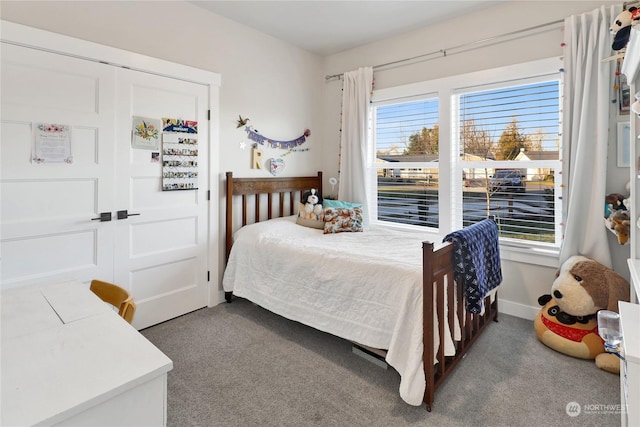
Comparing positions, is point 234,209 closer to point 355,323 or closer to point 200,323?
point 200,323

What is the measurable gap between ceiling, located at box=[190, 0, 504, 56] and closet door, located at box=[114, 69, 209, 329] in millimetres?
834

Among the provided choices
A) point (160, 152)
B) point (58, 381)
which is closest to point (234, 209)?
point (160, 152)

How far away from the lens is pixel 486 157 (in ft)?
10.00

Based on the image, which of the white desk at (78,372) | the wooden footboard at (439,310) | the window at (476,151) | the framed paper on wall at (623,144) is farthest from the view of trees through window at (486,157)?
the white desk at (78,372)

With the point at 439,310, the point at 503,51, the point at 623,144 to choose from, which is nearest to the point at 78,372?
the point at 439,310

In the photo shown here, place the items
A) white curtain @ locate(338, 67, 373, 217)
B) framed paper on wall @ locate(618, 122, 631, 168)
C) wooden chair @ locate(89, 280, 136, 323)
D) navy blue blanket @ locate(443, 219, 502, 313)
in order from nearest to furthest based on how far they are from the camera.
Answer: wooden chair @ locate(89, 280, 136, 323) → navy blue blanket @ locate(443, 219, 502, 313) → framed paper on wall @ locate(618, 122, 631, 168) → white curtain @ locate(338, 67, 373, 217)

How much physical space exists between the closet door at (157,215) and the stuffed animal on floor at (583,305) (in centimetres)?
283

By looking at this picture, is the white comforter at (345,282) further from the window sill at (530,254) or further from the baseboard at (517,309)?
the baseboard at (517,309)

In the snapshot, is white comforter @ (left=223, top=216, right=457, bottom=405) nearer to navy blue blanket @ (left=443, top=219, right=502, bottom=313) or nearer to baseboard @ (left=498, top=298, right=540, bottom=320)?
navy blue blanket @ (left=443, top=219, right=502, bottom=313)

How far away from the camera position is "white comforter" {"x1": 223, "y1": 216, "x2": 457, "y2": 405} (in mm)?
1846

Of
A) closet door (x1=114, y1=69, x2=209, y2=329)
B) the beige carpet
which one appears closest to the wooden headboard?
closet door (x1=114, y1=69, x2=209, y2=329)

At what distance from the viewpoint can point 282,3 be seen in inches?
113

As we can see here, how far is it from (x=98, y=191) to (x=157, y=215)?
1.49ft

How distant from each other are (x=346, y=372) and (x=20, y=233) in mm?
2196
